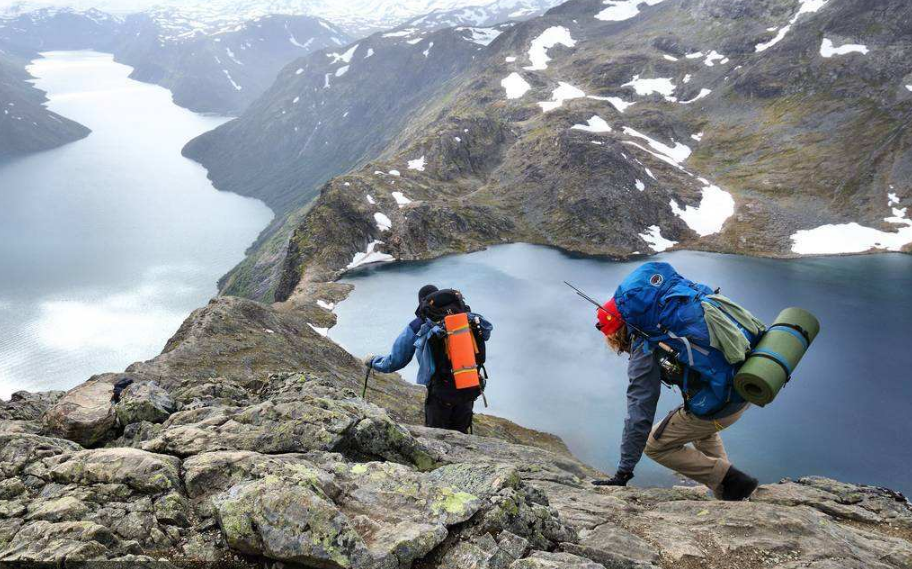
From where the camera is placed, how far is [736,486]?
9867 mm

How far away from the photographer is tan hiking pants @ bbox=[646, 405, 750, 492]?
9234mm

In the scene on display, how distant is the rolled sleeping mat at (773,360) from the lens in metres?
7.71

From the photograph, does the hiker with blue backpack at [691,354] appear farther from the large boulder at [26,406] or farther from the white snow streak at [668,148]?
the white snow streak at [668,148]

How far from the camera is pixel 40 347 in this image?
408ft

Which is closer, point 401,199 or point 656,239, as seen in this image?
point 656,239

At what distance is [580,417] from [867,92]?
134m

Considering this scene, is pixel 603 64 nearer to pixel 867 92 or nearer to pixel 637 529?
pixel 867 92

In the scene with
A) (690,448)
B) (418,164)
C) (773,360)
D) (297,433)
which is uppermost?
(418,164)

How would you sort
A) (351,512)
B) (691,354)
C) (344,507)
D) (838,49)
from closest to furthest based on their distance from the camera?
(351,512) → (344,507) → (691,354) → (838,49)

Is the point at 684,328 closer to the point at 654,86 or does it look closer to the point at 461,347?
the point at 461,347

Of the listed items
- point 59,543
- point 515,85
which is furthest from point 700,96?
point 59,543

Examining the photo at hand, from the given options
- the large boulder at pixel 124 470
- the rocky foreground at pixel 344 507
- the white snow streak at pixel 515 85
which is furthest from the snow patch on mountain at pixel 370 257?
the white snow streak at pixel 515 85

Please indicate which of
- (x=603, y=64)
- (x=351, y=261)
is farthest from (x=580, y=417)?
(x=603, y=64)

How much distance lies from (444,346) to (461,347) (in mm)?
470
